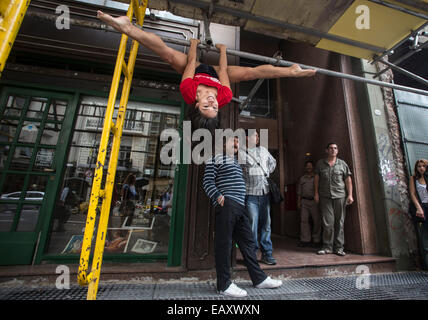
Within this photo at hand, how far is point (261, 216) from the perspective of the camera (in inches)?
125

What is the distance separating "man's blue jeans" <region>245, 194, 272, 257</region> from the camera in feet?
9.80

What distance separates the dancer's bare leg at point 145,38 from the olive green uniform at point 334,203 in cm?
334

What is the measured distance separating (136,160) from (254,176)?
206cm

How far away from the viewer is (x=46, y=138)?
302 centimetres

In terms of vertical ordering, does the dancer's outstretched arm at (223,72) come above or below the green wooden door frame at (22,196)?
above

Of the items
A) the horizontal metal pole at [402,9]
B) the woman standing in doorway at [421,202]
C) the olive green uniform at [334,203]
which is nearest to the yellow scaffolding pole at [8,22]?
the horizontal metal pole at [402,9]

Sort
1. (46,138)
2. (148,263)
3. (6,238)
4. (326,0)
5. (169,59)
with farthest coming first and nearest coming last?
(46,138) → (148,263) → (6,238) → (326,0) → (169,59)

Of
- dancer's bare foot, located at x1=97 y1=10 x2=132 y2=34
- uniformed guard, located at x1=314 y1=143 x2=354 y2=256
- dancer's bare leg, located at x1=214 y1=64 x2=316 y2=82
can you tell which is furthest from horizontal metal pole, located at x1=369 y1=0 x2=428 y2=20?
dancer's bare foot, located at x1=97 y1=10 x2=132 y2=34

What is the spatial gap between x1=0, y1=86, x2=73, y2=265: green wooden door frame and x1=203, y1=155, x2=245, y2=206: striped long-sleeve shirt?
235 cm

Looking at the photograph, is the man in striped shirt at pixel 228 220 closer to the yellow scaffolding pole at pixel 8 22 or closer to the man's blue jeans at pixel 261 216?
the man's blue jeans at pixel 261 216

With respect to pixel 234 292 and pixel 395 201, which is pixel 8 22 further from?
pixel 395 201

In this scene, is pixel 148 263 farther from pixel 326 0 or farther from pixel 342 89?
pixel 342 89

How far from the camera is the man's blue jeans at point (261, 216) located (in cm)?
299
